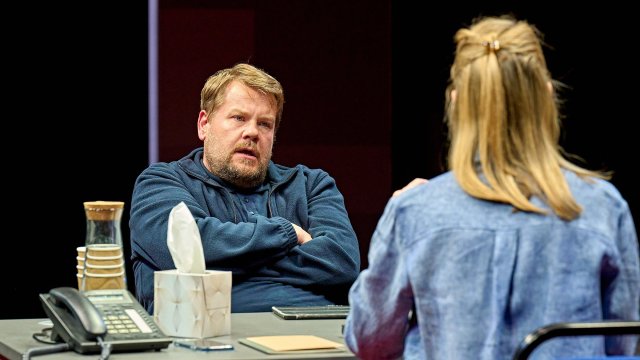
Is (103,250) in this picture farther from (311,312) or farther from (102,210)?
(311,312)

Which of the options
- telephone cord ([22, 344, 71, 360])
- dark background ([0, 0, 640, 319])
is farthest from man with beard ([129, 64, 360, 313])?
dark background ([0, 0, 640, 319])

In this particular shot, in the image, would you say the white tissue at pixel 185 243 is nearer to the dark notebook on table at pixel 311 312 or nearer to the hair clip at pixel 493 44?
the dark notebook on table at pixel 311 312

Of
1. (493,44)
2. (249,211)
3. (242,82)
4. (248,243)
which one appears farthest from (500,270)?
(242,82)

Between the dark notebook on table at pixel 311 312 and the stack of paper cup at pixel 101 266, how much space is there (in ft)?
1.79

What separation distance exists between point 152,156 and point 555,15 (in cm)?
209

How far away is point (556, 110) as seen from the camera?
179 centimetres

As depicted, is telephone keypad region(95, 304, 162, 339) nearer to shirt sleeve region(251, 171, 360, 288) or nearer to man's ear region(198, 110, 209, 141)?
shirt sleeve region(251, 171, 360, 288)

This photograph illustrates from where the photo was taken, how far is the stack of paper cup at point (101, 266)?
7.14 feet

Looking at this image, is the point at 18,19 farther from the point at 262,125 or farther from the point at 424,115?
the point at 424,115

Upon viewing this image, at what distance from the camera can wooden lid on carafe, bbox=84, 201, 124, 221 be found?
2.15 meters

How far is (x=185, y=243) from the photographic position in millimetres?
2289

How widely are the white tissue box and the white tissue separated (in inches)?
0.9

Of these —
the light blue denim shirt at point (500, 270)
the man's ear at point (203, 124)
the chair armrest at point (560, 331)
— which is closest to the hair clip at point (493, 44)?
the light blue denim shirt at point (500, 270)

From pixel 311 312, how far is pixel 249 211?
2.44 ft
